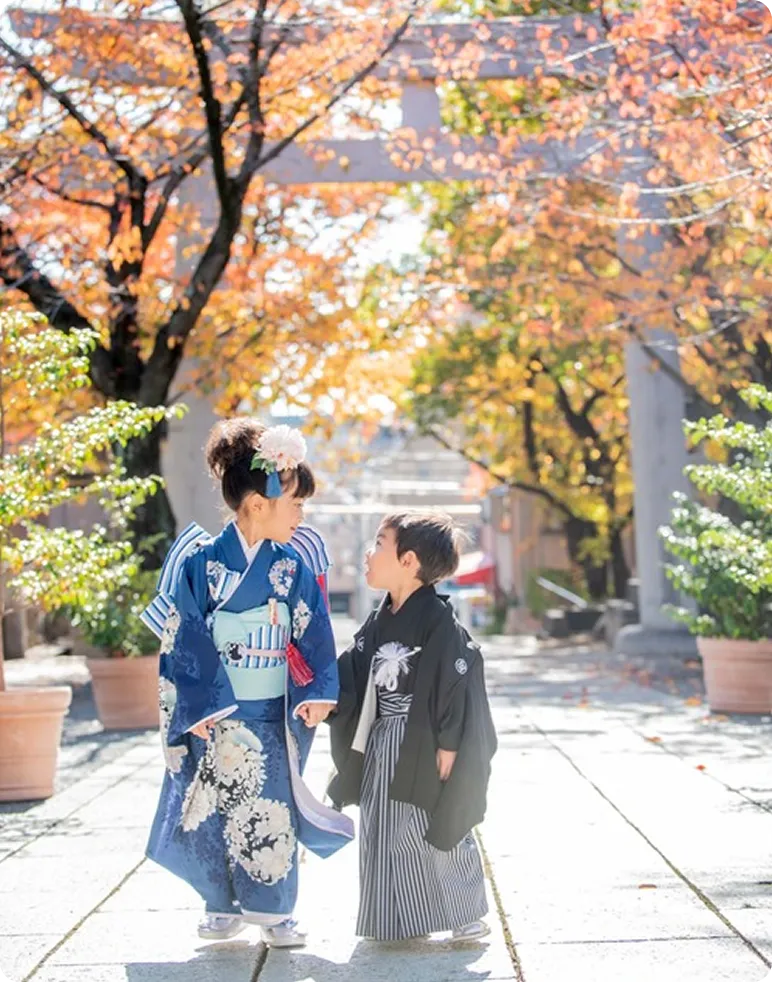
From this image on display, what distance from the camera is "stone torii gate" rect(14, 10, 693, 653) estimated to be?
16.2 metres

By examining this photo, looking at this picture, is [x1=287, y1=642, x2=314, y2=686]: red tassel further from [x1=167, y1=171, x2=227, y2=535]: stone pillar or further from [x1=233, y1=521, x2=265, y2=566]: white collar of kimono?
[x1=167, y1=171, x2=227, y2=535]: stone pillar

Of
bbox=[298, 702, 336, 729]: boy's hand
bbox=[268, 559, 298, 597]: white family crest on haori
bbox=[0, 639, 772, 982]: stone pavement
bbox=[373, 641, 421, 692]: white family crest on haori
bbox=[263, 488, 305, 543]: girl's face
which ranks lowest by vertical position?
bbox=[0, 639, 772, 982]: stone pavement

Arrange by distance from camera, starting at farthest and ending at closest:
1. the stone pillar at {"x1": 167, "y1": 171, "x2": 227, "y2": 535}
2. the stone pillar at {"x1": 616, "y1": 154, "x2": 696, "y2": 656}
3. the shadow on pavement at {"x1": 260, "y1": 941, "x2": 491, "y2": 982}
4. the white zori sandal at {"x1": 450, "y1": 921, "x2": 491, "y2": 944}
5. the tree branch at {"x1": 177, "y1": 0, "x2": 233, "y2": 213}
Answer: the stone pillar at {"x1": 167, "y1": 171, "x2": 227, "y2": 535}
the stone pillar at {"x1": 616, "y1": 154, "x2": 696, "y2": 656}
the tree branch at {"x1": 177, "y1": 0, "x2": 233, "y2": 213}
the white zori sandal at {"x1": 450, "y1": 921, "x2": 491, "y2": 944}
the shadow on pavement at {"x1": 260, "y1": 941, "x2": 491, "y2": 982}

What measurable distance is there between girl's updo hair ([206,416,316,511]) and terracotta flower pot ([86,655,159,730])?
6.98 m

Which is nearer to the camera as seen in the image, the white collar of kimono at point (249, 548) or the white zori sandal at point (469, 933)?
the white zori sandal at point (469, 933)

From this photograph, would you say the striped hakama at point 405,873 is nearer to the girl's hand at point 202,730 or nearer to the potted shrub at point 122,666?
the girl's hand at point 202,730

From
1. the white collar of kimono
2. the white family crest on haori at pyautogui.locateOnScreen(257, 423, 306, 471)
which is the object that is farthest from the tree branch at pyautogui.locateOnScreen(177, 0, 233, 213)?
the white collar of kimono

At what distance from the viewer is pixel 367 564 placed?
5.60m

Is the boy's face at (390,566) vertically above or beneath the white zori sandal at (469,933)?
above

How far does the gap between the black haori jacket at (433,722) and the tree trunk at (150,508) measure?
9.26 meters

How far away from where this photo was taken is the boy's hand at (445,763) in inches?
209

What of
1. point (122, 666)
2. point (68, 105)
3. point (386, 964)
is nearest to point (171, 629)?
point (386, 964)

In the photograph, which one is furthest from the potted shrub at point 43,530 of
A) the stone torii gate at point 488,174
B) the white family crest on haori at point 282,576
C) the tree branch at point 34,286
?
the stone torii gate at point 488,174

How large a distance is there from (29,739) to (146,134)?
803 centimetres
